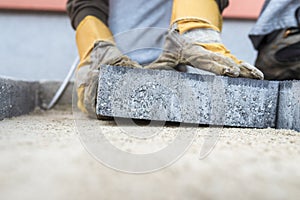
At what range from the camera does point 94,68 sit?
1.18m

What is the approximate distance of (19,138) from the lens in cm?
72

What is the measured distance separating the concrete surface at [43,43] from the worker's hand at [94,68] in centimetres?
93

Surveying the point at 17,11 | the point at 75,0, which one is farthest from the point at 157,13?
the point at 17,11

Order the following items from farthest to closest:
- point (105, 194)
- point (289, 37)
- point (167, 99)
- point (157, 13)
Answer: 1. point (157, 13)
2. point (289, 37)
3. point (167, 99)
4. point (105, 194)

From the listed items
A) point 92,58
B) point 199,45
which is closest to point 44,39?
point 92,58

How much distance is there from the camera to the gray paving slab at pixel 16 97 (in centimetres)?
116

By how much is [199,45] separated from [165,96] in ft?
0.66

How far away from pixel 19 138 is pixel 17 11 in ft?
5.28

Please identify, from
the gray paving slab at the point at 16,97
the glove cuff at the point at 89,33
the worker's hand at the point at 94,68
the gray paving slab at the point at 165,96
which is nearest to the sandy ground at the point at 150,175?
the gray paving slab at the point at 165,96

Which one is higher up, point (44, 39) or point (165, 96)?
point (44, 39)

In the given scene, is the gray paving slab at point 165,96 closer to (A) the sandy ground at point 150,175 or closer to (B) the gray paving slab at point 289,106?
(B) the gray paving slab at point 289,106

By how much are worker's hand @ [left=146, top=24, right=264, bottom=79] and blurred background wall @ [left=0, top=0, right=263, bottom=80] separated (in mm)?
1044

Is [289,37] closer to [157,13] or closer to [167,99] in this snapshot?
[157,13]

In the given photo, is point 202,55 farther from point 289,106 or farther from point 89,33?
point 89,33
